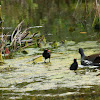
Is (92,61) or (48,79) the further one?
(92,61)

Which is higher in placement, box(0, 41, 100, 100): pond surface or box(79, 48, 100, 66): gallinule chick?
box(79, 48, 100, 66): gallinule chick

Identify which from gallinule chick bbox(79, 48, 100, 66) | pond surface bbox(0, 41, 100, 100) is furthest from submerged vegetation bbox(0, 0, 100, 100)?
gallinule chick bbox(79, 48, 100, 66)

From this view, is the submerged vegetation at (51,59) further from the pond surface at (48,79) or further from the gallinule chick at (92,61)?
the gallinule chick at (92,61)

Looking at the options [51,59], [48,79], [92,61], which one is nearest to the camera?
[48,79]

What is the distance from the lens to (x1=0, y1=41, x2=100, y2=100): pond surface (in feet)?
19.9

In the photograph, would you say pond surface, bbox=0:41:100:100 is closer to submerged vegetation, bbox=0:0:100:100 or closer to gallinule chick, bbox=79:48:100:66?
submerged vegetation, bbox=0:0:100:100

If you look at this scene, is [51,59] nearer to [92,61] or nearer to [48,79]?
[92,61]

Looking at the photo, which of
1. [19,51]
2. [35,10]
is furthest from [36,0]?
[19,51]

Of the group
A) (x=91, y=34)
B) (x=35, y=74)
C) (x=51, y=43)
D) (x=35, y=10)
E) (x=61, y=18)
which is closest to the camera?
(x=35, y=74)

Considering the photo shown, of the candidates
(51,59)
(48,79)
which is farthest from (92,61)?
(48,79)

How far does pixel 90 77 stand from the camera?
718cm

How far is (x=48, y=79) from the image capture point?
7148 mm

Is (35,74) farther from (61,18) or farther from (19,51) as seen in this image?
(61,18)

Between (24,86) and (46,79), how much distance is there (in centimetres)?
59
